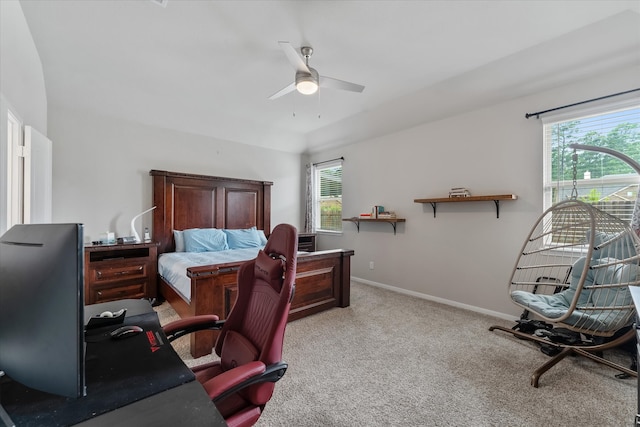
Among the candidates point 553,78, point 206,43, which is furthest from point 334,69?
point 553,78

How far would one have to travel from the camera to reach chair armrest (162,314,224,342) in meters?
1.30

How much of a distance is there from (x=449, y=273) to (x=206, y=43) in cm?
389

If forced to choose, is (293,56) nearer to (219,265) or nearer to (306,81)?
(306,81)

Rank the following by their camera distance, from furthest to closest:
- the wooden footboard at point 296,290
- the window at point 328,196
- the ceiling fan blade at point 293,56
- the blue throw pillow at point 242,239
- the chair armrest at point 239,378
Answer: the window at point 328,196, the blue throw pillow at point 242,239, the wooden footboard at point 296,290, the ceiling fan blade at point 293,56, the chair armrest at point 239,378

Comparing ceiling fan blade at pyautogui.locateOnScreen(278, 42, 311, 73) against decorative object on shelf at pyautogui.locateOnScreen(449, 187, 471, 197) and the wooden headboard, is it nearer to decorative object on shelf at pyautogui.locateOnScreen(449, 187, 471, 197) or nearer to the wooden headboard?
decorative object on shelf at pyautogui.locateOnScreen(449, 187, 471, 197)

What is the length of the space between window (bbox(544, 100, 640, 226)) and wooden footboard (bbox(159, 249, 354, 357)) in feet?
8.05

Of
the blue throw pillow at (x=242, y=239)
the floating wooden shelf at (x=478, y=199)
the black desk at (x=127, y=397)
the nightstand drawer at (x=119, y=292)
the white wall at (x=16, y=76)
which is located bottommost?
the nightstand drawer at (x=119, y=292)

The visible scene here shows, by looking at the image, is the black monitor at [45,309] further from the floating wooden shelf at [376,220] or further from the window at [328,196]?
the window at [328,196]

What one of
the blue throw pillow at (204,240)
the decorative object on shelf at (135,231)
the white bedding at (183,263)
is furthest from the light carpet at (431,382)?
the decorative object on shelf at (135,231)

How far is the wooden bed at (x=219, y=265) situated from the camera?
2.38 meters

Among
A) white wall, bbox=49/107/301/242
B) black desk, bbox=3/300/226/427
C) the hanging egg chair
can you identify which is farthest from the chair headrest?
white wall, bbox=49/107/301/242

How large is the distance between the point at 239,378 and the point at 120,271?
10.9ft

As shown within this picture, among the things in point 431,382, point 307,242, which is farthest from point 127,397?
point 307,242

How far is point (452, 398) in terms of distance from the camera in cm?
179
